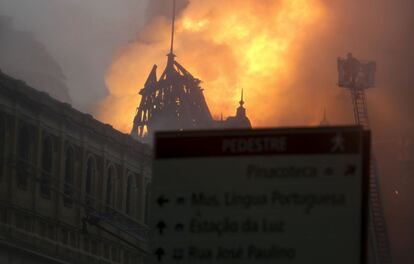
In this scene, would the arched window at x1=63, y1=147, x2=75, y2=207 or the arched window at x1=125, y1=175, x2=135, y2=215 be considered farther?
the arched window at x1=125, y1=175, x2=135, y2=215

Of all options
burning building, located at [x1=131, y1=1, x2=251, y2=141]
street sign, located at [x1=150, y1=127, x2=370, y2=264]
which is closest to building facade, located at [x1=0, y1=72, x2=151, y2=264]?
burning building, located at [x1=131, y1=1, x2=251, y2=141]

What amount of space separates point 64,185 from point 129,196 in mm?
8077

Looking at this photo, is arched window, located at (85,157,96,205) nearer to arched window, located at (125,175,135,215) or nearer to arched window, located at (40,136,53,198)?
arched window, located at (40,136,53,198)

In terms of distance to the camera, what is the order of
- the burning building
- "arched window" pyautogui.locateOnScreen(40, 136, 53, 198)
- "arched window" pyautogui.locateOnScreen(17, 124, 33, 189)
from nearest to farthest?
"arched window" pyautogui.locateOnScreen(17, 124, 33, 189)
"arched window" pyautogui.locateOnScreen(40, 136, 53, 198)
the burning building

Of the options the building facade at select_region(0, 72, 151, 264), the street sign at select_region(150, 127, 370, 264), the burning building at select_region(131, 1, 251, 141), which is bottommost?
the street sign at select_region(150, 127, 370, 264)

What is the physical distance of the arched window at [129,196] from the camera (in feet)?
187

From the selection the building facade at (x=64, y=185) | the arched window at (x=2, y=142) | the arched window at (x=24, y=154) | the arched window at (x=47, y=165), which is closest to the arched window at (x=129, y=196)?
the building facade at (x=64, y=185)

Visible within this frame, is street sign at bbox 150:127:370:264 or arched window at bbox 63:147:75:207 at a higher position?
arched window at bbox 63:147:75:207

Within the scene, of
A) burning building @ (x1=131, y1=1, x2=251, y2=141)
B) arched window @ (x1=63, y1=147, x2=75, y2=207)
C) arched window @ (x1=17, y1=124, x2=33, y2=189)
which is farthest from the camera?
burning building @ (x1=131, y1=1, x2=251, y2=141)

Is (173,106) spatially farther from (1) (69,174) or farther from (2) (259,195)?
(2) (259,195)

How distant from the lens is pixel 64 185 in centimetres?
4975

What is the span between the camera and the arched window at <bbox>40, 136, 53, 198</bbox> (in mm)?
48078

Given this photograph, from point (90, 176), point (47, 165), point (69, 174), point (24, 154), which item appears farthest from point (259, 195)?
point (90, 176)

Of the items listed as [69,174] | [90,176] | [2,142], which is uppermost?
[90,176]
